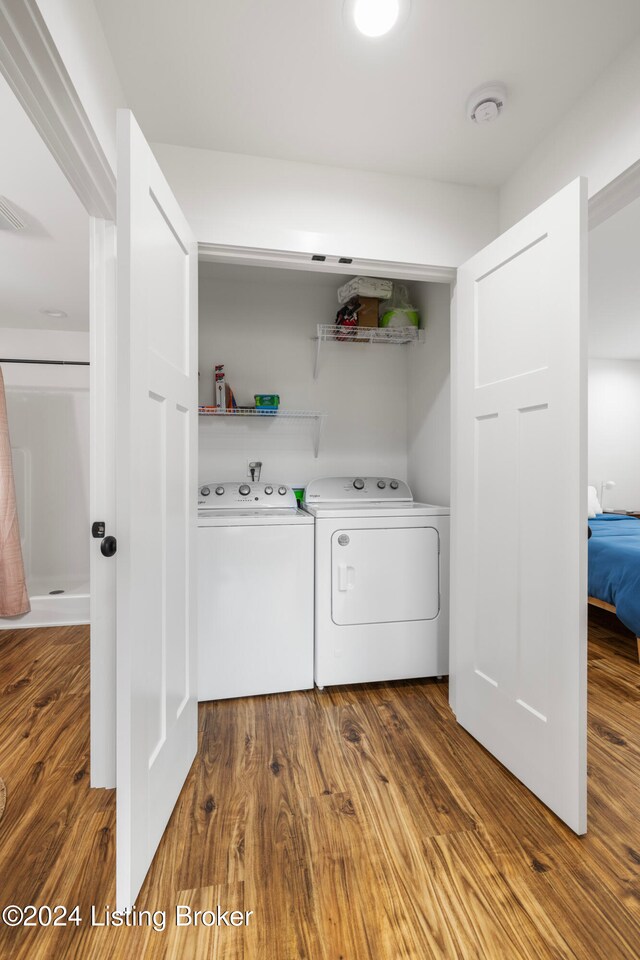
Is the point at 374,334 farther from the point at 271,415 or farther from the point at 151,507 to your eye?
the point at 151,507

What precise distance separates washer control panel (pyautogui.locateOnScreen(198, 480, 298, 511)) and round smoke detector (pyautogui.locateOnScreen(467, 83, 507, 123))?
5.84 feet

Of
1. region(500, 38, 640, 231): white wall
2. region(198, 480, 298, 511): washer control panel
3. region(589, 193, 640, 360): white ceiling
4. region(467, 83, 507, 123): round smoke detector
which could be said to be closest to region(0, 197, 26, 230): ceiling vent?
region(198, 480, 298, 511): washer control panel

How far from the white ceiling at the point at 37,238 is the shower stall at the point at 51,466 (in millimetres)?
435

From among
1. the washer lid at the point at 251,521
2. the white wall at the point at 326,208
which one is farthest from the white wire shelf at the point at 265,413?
the white wall at the point at 326,208

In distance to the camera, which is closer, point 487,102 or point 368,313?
point 487,102

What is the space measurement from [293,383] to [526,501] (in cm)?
170

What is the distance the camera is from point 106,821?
1345 millimetres

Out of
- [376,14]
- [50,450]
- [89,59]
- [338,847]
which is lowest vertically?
[338,847]

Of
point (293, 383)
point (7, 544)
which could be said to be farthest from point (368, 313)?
point (7, 544)

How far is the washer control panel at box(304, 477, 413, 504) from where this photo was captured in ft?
8.82

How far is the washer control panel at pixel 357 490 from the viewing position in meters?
2.69

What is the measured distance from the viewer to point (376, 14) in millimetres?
1202

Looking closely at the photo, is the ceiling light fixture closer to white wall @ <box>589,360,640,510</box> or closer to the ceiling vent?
the ceiling vent

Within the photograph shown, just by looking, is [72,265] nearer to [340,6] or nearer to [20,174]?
[20,174]
